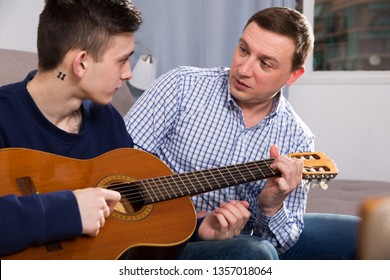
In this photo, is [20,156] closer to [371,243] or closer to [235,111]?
[235,111]

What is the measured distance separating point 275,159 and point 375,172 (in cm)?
218

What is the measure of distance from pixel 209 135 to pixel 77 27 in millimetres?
552

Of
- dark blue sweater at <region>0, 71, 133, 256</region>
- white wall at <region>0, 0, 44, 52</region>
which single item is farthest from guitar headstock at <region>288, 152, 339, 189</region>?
white wall at <region>0, 0, 44, 52</region>

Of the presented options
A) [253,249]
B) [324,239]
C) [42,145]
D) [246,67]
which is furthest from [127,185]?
[324,239]

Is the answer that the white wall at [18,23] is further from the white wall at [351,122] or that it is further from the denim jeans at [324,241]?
the denim jeans at [324,241]

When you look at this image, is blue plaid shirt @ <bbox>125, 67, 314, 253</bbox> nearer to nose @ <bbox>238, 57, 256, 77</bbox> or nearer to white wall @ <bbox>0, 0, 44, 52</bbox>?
nose @ <bbox>238, 57, 256, 77</bbox>

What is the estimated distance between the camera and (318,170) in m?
1.30

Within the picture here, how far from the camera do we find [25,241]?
85cm

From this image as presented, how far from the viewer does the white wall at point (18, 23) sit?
2561mm

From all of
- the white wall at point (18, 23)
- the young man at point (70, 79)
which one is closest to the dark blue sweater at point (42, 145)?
the young man at point (70, 79)

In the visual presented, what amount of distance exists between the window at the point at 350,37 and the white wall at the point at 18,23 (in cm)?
164

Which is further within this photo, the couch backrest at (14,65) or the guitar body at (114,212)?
the couch backrest at (14,65)

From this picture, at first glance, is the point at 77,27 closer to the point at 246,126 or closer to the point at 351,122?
the point at 246,126
